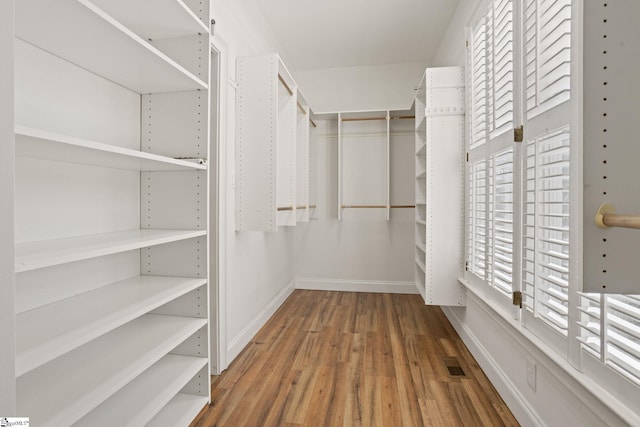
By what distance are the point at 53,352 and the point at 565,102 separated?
6.46 feet

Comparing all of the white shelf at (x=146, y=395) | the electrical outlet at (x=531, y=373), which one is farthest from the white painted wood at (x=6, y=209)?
the electrical outlet at (x=531, y=373)

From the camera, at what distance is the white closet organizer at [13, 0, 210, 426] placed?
0.95m

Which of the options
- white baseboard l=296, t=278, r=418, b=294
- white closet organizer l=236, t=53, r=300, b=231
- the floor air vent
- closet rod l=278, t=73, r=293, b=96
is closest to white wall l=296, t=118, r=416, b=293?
white baseboard l=296, t=278, r=418, b=294

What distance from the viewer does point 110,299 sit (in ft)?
4.05

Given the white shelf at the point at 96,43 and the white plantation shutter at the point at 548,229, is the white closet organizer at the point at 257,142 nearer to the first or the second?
the white shelf at the point at 96,43

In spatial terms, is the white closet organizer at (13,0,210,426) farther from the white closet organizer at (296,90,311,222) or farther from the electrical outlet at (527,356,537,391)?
the white closet organizer at (296,90,311,222)

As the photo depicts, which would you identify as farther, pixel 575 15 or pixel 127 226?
pixel 127 226

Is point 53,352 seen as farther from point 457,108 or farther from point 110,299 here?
point 457,108

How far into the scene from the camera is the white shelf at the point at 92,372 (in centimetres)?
92

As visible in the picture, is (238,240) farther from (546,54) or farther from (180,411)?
(546,54)

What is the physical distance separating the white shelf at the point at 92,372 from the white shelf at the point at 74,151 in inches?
28.4

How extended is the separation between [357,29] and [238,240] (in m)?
2.48

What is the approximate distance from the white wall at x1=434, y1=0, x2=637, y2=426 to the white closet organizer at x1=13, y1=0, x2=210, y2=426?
5.21ft

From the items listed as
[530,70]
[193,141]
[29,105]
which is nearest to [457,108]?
[530,70]
